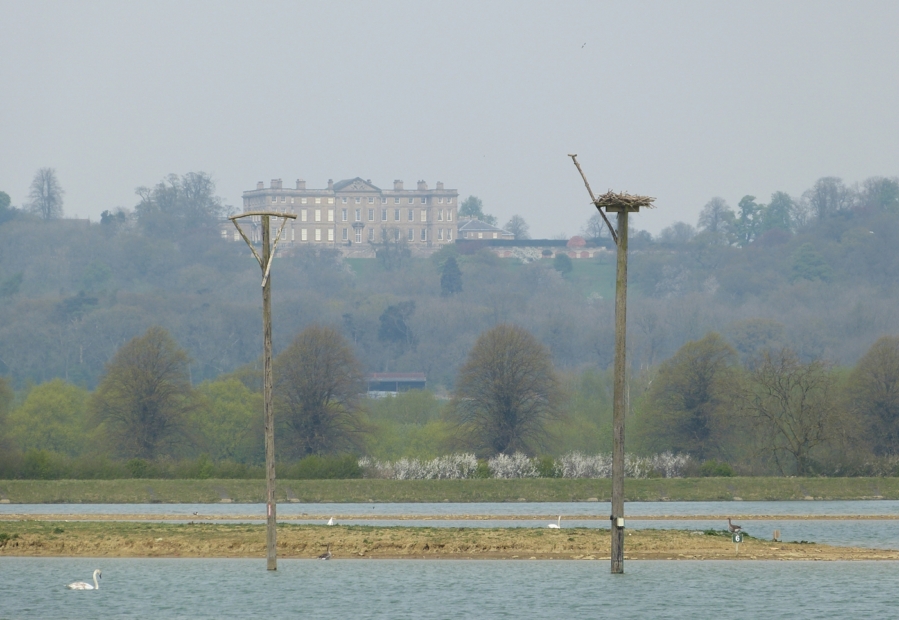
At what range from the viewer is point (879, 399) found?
277ft

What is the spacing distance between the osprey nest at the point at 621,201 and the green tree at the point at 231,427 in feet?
188

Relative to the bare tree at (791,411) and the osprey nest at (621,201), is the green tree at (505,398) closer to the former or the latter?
the bare tree at (791,411)

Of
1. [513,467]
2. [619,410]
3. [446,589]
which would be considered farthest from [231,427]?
[619,410]

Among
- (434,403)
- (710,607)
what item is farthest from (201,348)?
(710,607)

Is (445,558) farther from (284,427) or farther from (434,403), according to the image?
(434,403)

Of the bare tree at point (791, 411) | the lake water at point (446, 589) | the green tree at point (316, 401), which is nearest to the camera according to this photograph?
the lake water at point (446, 589)

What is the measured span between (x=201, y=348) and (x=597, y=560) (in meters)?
159

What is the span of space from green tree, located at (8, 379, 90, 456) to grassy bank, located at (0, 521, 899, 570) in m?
51.1

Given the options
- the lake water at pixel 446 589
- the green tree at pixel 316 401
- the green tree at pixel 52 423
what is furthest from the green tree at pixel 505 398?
the lake water at pixel 446 589

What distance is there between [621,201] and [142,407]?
56.2 m

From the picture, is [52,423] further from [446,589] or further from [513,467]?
[446,589]

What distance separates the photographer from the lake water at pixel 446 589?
33656 millimetres

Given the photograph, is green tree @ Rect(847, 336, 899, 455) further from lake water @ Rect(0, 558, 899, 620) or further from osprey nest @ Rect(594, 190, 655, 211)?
osprey nest @ Rect(594, 190, 655, 211)

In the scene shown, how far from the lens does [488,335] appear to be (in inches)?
3659
